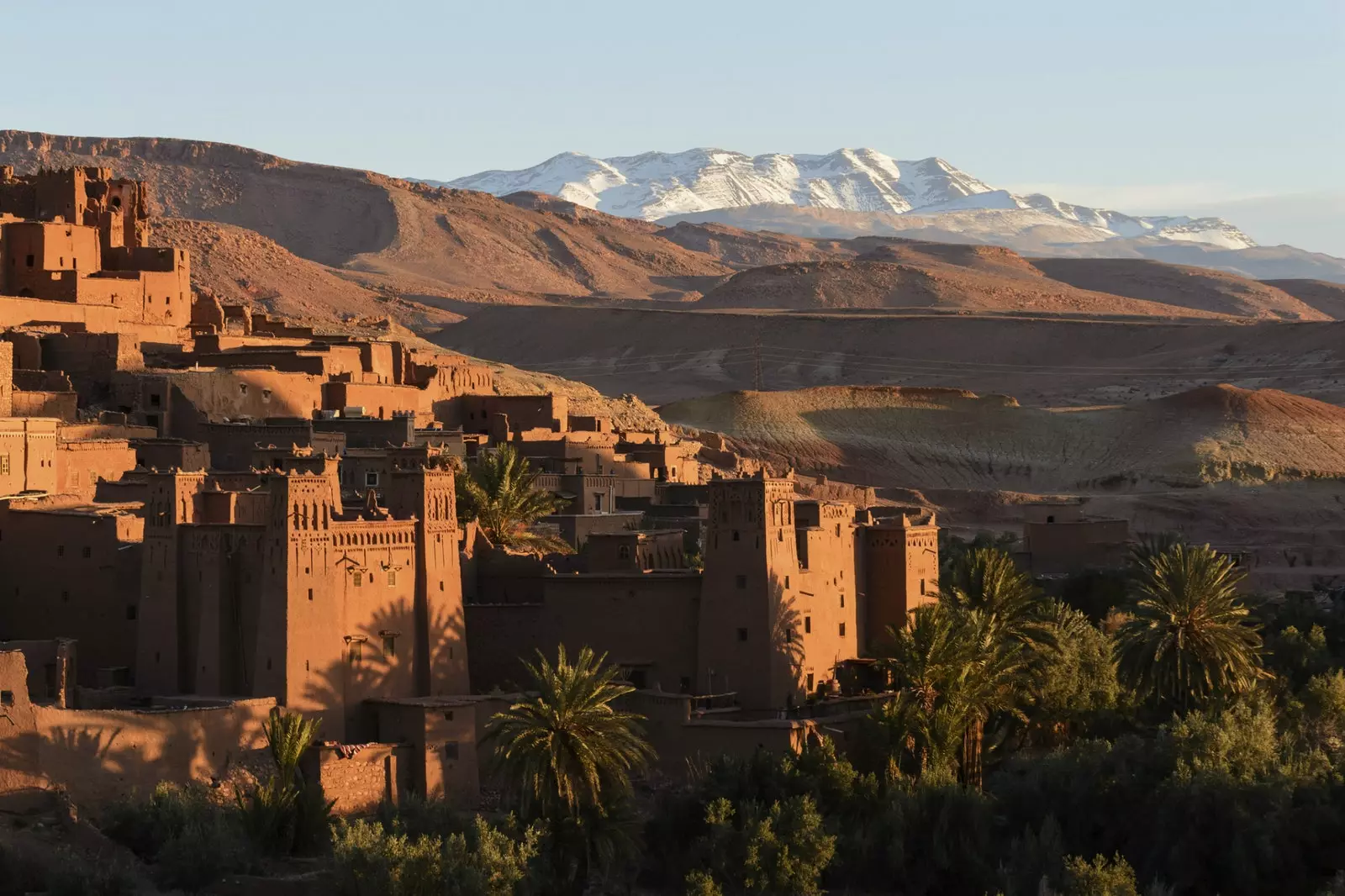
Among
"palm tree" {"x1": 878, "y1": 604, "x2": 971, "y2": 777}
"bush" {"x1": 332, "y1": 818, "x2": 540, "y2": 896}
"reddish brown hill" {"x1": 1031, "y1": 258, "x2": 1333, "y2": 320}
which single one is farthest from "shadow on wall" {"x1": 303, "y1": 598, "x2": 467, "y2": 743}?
"reddish brown hill" {"x1": 1031, "y1": 258, "x2": 1333, "y2": 320}

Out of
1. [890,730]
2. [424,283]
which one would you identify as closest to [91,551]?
[890,730]

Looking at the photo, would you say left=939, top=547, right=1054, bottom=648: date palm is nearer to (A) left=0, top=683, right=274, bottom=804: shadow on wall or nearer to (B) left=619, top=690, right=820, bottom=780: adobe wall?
(B) left=619, top=690, right=820, bottom=780: adobe wall

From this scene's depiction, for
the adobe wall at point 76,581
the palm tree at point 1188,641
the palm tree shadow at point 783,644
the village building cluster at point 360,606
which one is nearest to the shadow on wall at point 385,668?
the village building cluster at point 360,606

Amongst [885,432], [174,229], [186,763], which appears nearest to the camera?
[186,763]

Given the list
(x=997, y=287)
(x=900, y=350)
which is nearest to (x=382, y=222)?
(x=997, y=287)

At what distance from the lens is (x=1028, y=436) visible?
7881cm

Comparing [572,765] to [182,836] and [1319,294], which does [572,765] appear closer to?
[182,836]

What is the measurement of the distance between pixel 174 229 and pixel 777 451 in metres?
48.5

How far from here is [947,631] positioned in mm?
32594

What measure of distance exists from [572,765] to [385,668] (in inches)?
142

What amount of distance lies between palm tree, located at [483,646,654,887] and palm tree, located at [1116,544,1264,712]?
8963mm

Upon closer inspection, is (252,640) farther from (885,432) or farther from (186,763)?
(885,432)

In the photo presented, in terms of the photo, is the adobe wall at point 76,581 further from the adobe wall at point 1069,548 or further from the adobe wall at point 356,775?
the adobe wall at point 1069,548

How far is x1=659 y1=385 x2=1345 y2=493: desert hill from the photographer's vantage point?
7325 centimetres
